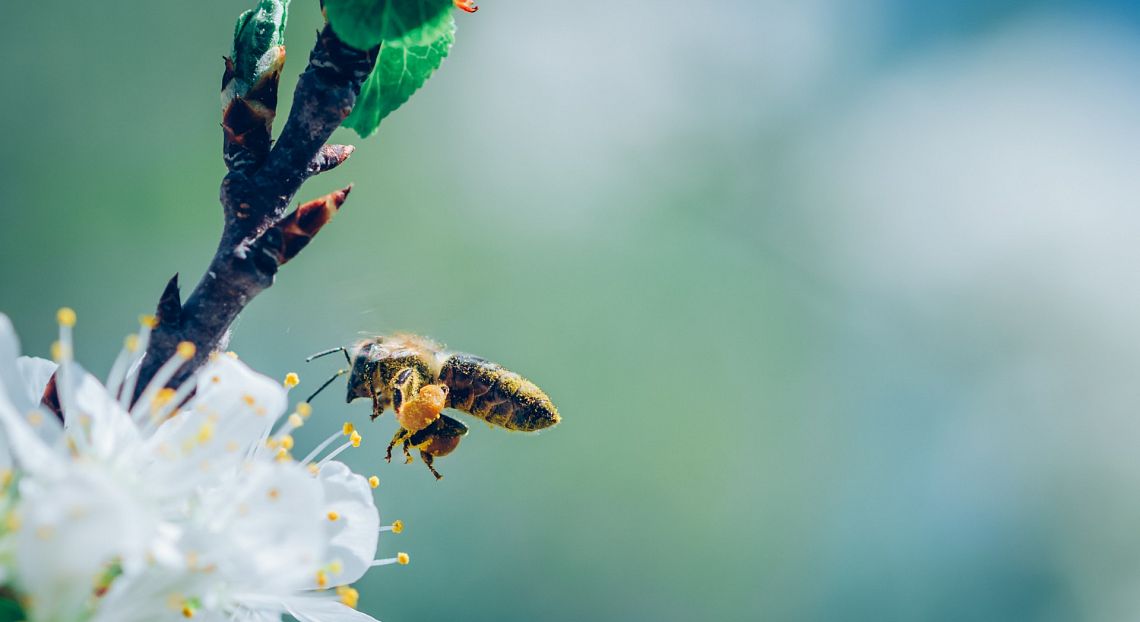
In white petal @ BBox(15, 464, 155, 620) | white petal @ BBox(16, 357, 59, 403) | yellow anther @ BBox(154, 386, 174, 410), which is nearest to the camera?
white petal @ BBox(15, 464, 155, 620)

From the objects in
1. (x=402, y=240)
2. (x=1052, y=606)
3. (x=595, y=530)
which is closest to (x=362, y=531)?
(x=402, y=240)

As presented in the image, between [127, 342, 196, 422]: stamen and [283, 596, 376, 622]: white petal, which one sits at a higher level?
[127, 342, 196, 422]: stamen

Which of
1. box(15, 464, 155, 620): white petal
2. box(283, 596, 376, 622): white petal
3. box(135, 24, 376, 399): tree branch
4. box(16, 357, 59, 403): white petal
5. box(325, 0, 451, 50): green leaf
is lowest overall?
box(15, 464, 155, 620): white petal

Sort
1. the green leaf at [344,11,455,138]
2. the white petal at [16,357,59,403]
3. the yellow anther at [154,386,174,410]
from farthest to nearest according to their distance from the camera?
the green leaf at [344,11,455,138] → the white petal at [16,357,59,403] → the yellow anther at [154,386,174,410]

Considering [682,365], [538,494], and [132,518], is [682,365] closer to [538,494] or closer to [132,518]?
[538,494]

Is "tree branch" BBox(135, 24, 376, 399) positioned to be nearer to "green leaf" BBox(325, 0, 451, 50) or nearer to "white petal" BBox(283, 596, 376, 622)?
"green leaf" BBox(325, 0, 451, 50)

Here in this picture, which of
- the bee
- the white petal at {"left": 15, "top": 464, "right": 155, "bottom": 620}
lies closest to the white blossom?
the white petal at {"left": 15, "top": 464, "right": 155, "bottom": 620}
